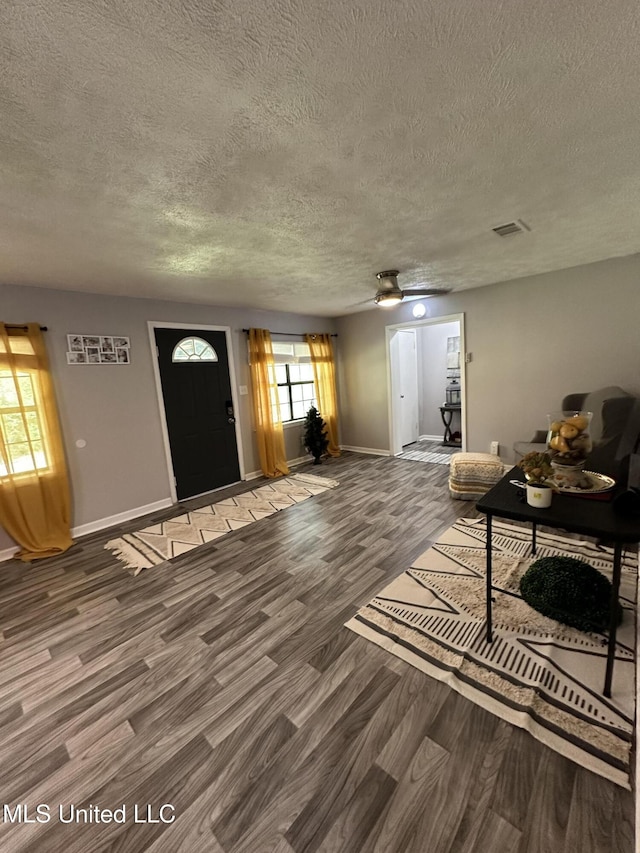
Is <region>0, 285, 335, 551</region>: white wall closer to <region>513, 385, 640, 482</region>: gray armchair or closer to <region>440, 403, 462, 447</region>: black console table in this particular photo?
<region>513, 385, 640, 482</region>: gray armchair

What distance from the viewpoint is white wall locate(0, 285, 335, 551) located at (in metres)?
3.26

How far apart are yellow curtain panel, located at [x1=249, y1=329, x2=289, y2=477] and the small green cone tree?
531 millimetres

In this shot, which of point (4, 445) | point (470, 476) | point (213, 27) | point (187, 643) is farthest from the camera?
point (470, 476)

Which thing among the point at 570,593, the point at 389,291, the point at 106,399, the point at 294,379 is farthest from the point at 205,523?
the point at 570,593

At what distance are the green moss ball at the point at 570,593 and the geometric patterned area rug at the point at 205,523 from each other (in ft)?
8.36

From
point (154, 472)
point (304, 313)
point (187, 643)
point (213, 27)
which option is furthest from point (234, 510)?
point (213, 27)

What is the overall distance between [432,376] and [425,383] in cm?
20

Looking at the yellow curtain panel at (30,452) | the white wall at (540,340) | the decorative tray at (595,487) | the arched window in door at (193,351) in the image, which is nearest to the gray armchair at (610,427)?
the decorative tray at (595,487)

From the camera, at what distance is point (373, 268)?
10.6 ft

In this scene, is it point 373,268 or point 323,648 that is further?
point 373,268

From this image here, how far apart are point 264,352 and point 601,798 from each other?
4.78 m

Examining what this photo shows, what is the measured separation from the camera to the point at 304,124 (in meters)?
1.34

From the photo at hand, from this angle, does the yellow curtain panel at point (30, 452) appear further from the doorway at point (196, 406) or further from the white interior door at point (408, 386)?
the white interior door at point (408, 386)

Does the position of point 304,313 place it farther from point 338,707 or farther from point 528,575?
point 338,707
